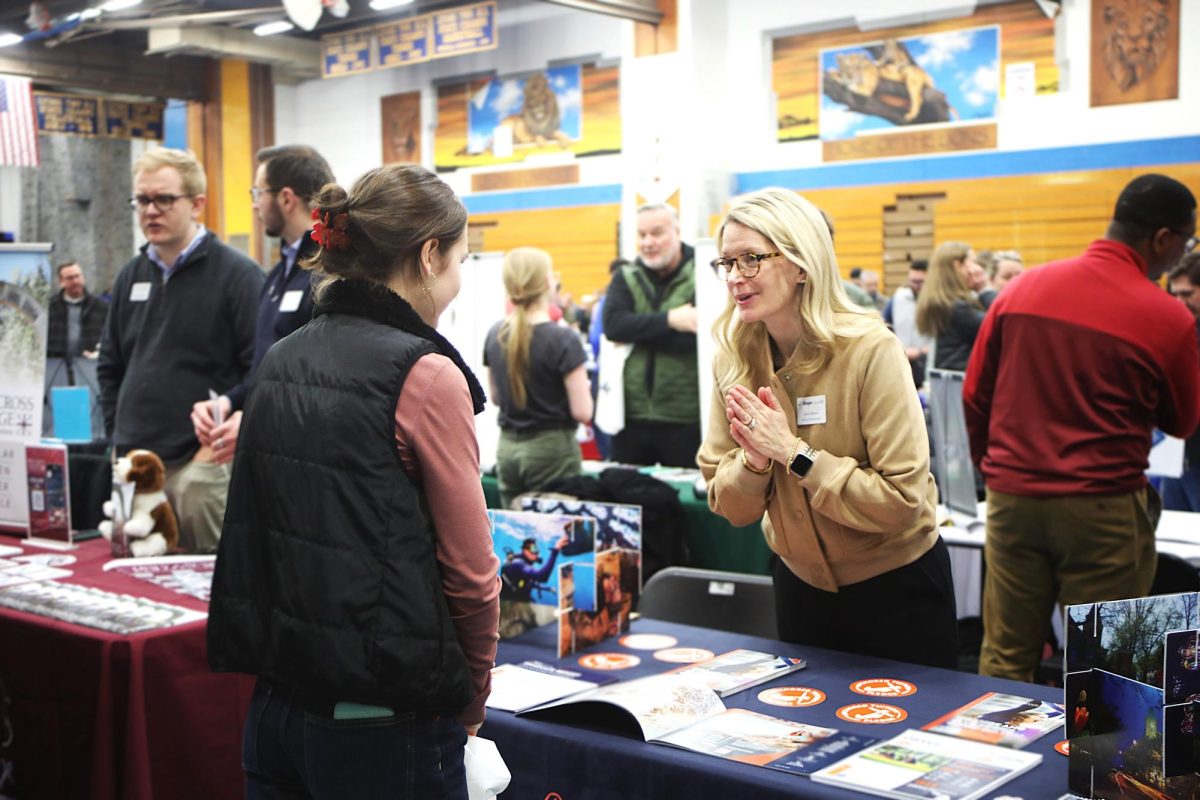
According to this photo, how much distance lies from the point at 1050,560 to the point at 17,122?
8.69m

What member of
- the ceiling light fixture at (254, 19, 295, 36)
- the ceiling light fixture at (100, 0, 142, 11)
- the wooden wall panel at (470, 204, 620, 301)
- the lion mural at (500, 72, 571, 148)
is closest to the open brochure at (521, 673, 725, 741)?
the wooden wall panel at (470, 204, 620, 301)

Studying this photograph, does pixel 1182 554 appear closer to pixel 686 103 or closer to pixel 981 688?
pixel 981 688

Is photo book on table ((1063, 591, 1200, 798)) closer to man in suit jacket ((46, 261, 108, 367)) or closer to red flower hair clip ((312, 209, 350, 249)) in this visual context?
red flower hair clip ((312, 209, 350, 249))

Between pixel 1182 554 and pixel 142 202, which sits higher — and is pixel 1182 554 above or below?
below

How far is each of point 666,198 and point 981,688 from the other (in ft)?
28.9

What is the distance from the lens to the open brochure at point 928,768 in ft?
4.70

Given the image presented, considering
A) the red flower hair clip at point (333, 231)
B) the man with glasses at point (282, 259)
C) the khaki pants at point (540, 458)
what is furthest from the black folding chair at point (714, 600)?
the khaki pants at point (540, 458)

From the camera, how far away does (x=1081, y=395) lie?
2.69 meters

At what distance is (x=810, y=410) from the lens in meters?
2.04

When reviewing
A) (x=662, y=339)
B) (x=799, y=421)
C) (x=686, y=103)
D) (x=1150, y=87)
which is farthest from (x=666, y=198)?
(x=799, y=421)

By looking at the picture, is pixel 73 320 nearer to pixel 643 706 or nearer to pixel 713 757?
pixel 643 706

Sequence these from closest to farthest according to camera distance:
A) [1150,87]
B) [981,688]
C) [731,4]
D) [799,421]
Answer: [981,688] → [799,421] → [1150,87] → [731,4]

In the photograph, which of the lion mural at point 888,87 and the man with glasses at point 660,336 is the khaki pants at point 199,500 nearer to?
the man with glasses at point 660,336

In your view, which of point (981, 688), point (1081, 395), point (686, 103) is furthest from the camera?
point (686, 103)
